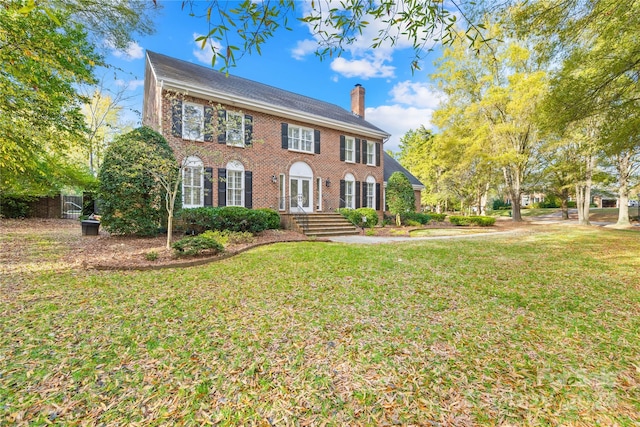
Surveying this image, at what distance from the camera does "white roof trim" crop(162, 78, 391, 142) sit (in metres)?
10.4

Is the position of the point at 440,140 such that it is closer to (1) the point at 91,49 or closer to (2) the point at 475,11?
(2) the point at 475,11

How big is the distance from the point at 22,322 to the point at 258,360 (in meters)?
2.79

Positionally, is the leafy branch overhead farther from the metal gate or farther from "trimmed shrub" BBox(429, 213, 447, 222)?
the metal gate

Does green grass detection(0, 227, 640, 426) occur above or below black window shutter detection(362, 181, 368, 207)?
below

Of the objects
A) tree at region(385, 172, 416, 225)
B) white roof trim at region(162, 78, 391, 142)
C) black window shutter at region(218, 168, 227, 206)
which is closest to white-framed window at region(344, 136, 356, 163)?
white roof trim at region(162, 78, 391, 142)

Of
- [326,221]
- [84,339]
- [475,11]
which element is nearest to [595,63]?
[475,11]

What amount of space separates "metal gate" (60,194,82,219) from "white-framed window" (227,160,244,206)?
36.0ft

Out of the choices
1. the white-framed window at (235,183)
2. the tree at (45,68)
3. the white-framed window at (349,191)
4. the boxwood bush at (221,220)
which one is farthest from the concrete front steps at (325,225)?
the tree at (45,68)

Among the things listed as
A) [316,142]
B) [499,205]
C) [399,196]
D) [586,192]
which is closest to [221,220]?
[316,142]

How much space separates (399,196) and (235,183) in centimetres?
901

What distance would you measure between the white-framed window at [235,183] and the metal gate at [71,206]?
432 inches

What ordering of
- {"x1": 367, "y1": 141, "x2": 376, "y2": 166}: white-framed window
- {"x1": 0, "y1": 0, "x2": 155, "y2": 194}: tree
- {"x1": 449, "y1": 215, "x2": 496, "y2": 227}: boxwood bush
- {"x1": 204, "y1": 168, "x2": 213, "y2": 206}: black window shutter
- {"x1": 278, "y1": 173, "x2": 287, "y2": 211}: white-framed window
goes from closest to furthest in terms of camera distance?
{"x1": 0, "y1": 0, "x2": 155, "y2": 194}: tree < {"x1": 204, "y1": 168, "x2": 213, "y2": 206}: black window shutter < {"x1": 278, "y1": 173, "x2": 287, "y2": 211}: white-framed window < {"x1": 367, "y1": 141, "x2": 376, "y2": 166}: white-framed window < {"x1": 449, "y1": 215, "x2": 496, "y2": 227}: boxwood bush

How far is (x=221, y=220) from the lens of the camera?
369 inches

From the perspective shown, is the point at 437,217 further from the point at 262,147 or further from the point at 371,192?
the point at 262,147
